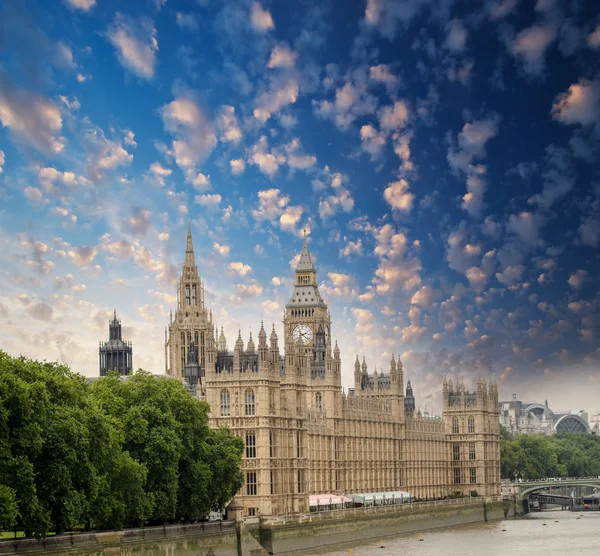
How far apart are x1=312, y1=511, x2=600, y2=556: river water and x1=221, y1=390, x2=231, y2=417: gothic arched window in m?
14.0

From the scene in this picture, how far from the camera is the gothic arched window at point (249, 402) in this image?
112875mm

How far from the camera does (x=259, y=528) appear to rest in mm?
102812

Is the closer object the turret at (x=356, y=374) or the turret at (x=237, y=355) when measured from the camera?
the turret at (x=237, y=355)

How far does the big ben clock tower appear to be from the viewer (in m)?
174

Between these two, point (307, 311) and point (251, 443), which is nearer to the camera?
point (251, 443)

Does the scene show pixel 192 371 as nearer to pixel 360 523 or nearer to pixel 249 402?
A: pixel 360 523

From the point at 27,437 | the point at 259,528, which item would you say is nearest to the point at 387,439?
the point at 259,528

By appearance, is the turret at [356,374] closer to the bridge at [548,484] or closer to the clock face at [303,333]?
the clock face at [303,333]

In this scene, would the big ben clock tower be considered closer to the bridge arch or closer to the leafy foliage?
the bridge arch

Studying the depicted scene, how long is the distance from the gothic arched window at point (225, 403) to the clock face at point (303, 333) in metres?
58.6

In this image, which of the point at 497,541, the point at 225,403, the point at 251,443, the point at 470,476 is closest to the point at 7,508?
the point at 225,403

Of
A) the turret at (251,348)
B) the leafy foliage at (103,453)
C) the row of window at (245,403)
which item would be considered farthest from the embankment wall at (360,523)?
the turret at (251,348)

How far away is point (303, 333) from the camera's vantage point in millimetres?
175000

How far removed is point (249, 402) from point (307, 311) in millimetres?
65810
